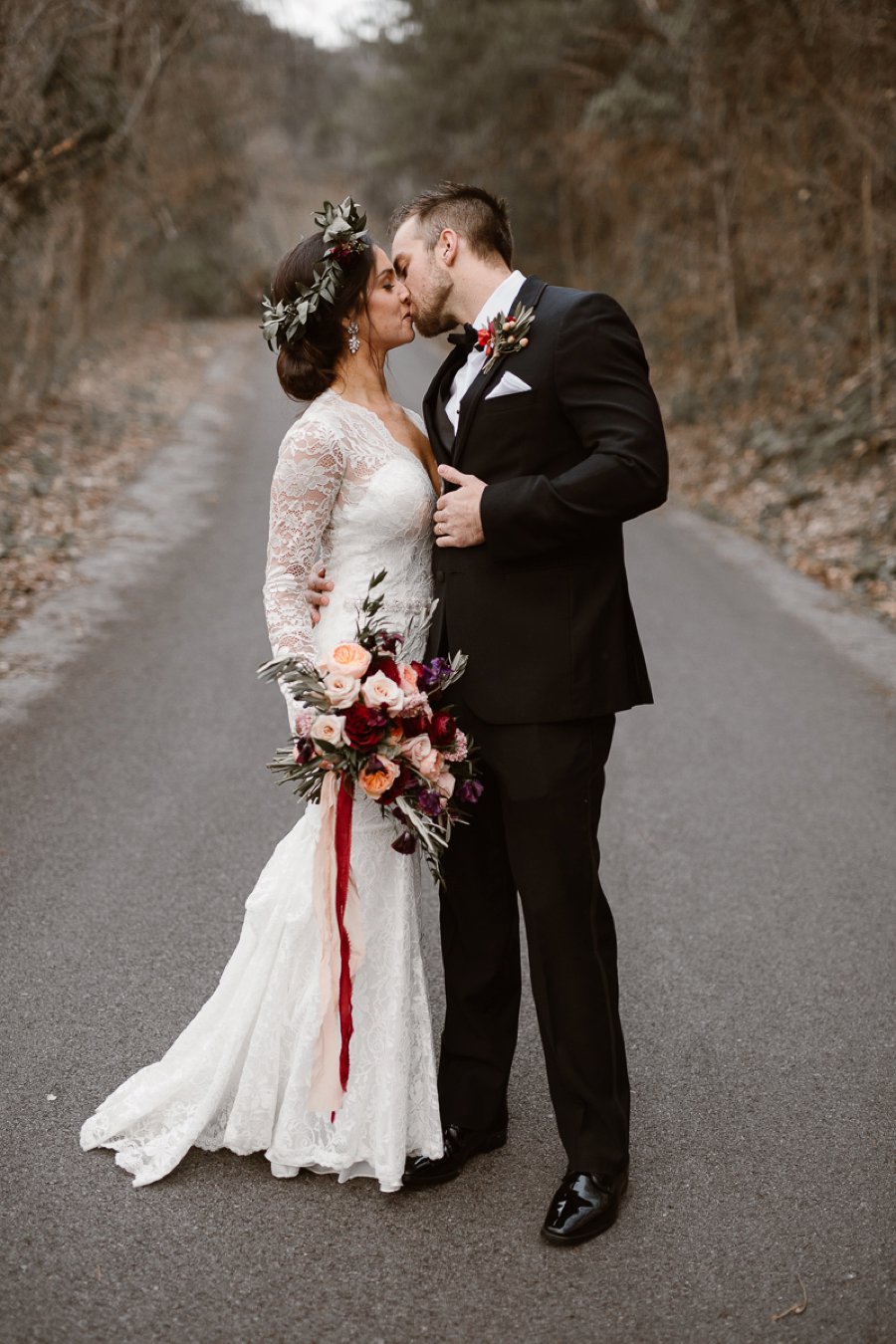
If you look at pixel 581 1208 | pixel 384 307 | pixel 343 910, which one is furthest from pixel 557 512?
pixel 581 1208

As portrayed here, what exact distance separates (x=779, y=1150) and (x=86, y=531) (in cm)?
903

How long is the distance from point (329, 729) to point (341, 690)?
0.32 feet

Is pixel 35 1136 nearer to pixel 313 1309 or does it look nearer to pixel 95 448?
pixel 313 1309

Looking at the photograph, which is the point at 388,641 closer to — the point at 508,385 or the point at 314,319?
the point at 508,385

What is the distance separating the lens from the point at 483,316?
3018 mm

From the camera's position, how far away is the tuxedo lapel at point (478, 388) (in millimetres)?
2918

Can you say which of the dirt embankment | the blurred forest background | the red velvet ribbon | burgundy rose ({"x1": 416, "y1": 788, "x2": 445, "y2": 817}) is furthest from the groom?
the blurred forest background

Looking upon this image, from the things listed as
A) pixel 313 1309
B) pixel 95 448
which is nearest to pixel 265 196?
pixel 95 448

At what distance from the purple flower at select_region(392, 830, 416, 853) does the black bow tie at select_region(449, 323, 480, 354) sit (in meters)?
1.21

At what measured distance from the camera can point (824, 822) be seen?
566 cm

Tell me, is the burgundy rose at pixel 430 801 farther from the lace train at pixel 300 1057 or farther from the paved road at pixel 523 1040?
the paved road at pixel 523 1040

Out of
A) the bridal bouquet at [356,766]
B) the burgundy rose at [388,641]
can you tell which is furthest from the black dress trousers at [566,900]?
the burgundy rose at [388,641]

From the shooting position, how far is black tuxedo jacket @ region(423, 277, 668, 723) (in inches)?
109

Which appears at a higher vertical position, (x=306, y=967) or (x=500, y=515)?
(x=500, y=515)
